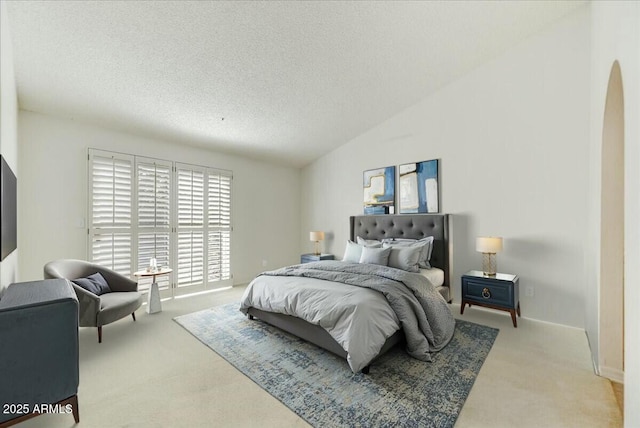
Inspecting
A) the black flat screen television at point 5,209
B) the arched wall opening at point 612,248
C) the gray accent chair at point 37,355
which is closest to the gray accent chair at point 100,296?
the black flat screen television at point 5,209

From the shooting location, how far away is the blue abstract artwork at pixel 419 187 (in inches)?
160

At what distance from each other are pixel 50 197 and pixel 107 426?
9.76ft

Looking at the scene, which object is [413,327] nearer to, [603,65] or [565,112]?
[603,65]

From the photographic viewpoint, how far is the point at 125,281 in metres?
3.37

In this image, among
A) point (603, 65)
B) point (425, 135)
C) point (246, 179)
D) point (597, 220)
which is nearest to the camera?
point (603, 65)

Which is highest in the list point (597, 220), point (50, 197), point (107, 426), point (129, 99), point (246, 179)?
point (129, 99)

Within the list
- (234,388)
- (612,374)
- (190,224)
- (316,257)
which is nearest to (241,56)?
(190,224)

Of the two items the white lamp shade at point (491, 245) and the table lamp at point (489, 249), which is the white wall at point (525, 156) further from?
the white lamp shade at point (491, 245)

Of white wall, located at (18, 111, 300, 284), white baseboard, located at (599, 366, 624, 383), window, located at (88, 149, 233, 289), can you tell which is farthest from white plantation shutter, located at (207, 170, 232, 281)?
white baseboard, located at (599, 366, 624, 383)

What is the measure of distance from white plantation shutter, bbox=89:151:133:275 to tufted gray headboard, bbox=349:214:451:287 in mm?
3464

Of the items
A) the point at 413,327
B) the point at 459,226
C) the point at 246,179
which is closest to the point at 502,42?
the point at 459,226

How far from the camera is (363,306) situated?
2221mm

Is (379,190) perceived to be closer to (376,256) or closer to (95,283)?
(376,256)

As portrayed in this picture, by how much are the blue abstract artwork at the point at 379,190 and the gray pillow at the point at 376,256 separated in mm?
1037
